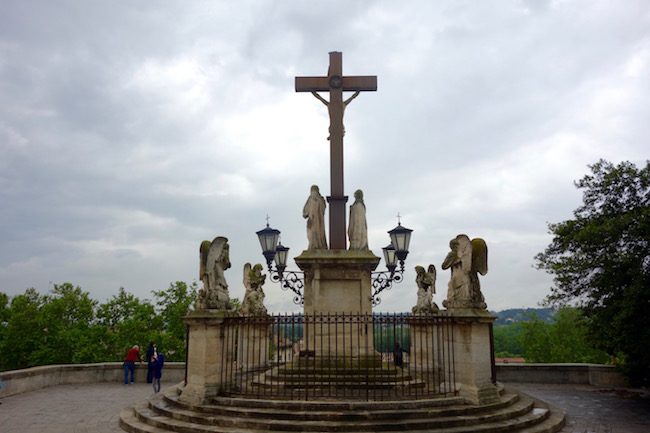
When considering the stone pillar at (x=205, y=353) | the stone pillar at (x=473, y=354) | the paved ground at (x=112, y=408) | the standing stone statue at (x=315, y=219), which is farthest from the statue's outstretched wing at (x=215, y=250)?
the stone pillar at (x=473, y=354)

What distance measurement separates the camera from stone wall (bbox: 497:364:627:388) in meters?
15.0

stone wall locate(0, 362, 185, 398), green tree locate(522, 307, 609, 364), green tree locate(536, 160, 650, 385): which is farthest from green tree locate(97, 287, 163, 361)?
green tree locate(522, 307, 609, 364)

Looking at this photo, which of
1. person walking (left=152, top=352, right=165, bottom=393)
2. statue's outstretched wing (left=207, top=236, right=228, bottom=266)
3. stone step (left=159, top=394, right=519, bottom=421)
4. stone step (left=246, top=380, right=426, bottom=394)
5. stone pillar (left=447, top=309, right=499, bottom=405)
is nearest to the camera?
stone step (left=159, top=394, right=519, bottom=421)

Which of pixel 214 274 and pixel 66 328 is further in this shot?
pixel 66 328

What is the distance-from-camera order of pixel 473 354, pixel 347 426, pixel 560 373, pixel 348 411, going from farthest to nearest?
pixel 560 373 → pixel 473 354 → pixel 348 411 → pixel 347 426

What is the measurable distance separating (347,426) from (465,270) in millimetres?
4216

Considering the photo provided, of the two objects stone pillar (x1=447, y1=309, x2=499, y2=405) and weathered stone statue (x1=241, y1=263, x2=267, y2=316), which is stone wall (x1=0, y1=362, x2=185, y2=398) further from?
stone pillar (x1=447, y1=309, x2=499, y2=405)

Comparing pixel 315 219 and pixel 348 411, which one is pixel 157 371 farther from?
pixel 348 411

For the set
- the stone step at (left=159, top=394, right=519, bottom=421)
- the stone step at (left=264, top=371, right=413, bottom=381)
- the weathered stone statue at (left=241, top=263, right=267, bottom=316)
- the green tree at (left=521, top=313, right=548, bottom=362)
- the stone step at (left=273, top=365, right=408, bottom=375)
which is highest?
the weathered stone statue at (left=241, top=263, right=267, bottom=316)

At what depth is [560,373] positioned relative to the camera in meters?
15.8

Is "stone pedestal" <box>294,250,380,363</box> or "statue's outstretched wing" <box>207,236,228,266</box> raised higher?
"statue's outstretched wing" <box>207,236,228,266</box>

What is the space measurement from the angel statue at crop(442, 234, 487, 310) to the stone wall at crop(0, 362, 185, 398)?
11070 mm

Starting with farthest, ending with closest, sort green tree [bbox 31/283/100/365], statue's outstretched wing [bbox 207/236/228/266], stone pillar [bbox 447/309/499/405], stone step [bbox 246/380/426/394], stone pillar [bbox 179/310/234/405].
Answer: green tree [bbox 31/283/100/365], statue's outstretched wing [bbox 207/236/228/266], stone step [bbox 246/380/426/394], stone pillar [bbox 179/310/234/405], stone pillar [bbox 447/309/499/405]

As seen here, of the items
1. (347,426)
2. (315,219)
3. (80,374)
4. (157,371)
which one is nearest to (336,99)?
(315,219)
